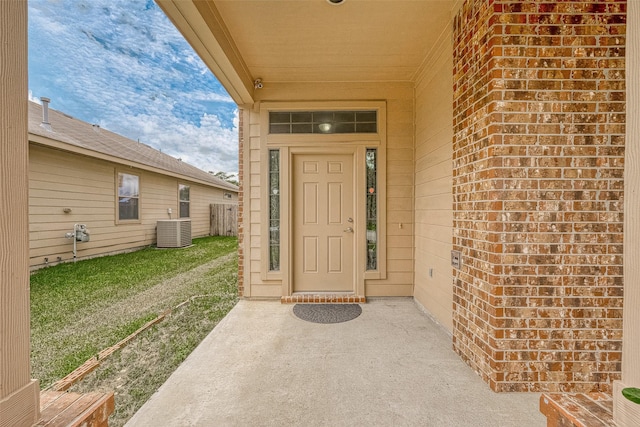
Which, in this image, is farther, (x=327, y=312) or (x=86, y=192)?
(x=86, y=192)

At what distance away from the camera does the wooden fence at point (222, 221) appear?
1250cm

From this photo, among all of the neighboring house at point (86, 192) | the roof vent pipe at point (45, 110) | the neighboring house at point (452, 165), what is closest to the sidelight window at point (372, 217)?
the neighboring house at point (452, 165)

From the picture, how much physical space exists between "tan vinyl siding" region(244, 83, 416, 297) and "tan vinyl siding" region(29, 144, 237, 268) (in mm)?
4536

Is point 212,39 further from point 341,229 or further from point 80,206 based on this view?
point 80,206

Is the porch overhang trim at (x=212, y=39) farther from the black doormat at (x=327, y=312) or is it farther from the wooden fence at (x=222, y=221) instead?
the wooden fence at (x=222, y=221)

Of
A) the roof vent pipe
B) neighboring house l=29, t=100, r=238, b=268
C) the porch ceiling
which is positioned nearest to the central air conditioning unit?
neighboring house l=29, t=100, r=238, b=268

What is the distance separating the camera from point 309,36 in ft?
9.23

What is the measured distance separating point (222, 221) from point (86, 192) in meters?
6.29

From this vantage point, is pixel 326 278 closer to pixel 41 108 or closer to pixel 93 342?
pixel 93 342

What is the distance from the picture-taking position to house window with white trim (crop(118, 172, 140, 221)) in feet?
24.5

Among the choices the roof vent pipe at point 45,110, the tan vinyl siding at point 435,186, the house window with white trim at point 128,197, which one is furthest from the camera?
the house window with white trim at point 128,197

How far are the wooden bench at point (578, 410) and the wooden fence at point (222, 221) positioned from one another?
1257 centimetres

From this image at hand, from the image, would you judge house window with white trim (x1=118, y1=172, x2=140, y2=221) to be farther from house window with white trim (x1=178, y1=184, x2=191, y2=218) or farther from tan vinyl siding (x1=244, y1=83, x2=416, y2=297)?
tan vinyl siding (x1=244, y1=83, x2=416, y2=297)

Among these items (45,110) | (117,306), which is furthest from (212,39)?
(45,110)
